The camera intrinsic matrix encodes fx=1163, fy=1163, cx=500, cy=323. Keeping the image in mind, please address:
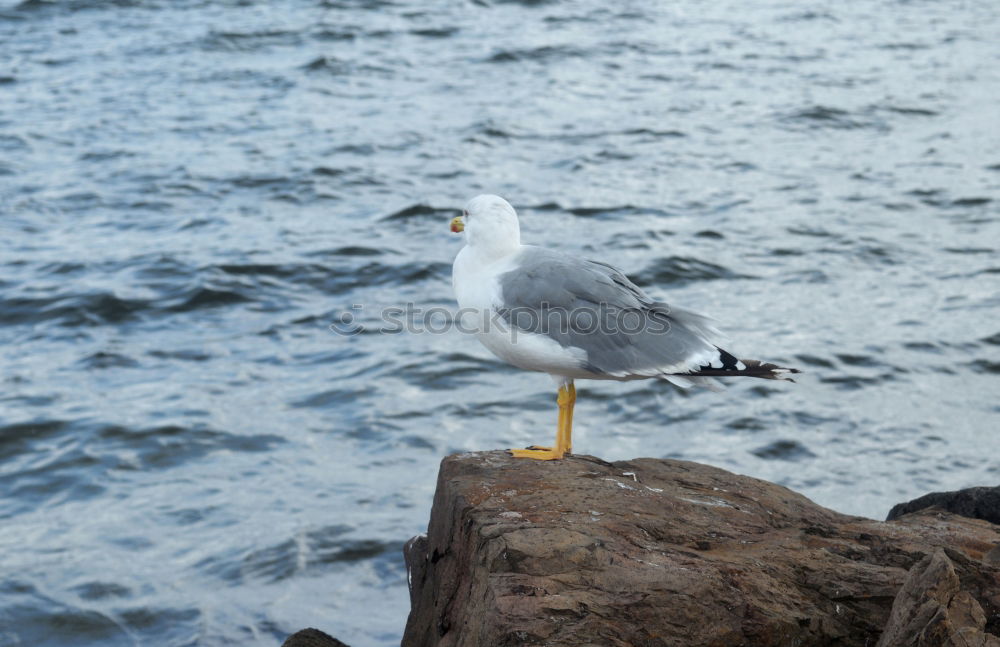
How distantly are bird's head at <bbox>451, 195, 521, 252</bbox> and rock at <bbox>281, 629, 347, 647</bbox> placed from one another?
5.93 feet

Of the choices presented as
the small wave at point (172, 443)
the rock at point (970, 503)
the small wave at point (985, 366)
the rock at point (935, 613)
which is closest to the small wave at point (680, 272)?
the small wave at point (985, 366)

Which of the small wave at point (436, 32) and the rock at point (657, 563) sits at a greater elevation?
the small wave at point (436, 32)

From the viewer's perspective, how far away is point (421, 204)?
1231cm

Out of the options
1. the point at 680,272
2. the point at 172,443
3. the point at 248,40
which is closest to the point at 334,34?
the point at 248,40

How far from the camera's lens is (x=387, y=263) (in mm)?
11031

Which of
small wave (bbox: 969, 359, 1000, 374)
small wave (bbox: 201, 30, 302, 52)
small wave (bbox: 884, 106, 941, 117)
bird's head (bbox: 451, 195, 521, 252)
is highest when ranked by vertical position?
bird's head (bbox: 451, 195, 521, 252)

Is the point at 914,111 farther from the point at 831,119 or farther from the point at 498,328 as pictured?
the point at 498,328

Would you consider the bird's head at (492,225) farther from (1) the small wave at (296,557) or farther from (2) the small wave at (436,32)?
(2) the small wave at (436,32)

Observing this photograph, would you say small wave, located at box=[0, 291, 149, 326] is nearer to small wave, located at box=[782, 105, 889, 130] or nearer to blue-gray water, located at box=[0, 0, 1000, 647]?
blue-gray water, located at box=[0, 0, 1000, 647]

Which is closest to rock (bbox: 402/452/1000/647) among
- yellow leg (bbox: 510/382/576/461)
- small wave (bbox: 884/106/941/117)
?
yellow leg (bbox: 510/382/576/461)

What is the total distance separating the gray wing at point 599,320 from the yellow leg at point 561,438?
0.28m

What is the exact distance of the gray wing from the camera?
488 cm

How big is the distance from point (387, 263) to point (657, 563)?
7666 millimetres

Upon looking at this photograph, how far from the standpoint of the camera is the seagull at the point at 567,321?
16.0 ft
